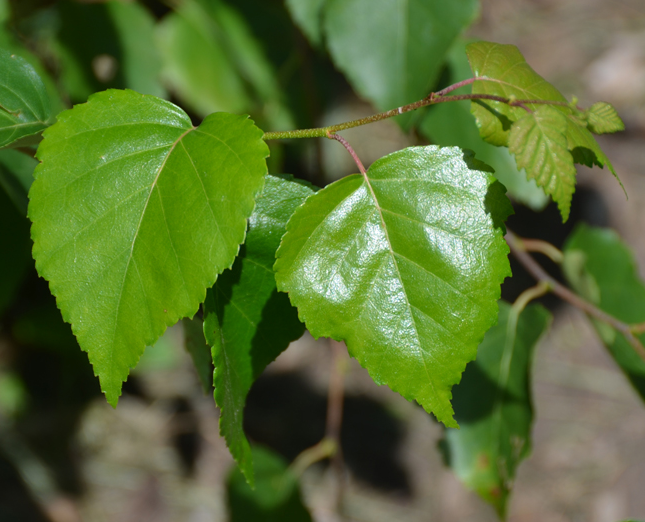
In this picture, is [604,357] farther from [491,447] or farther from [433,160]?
[433,160]

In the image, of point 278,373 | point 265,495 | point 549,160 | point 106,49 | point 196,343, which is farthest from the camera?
point 278,373

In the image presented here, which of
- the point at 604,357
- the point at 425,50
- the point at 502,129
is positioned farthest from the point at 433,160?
the point at 604,357

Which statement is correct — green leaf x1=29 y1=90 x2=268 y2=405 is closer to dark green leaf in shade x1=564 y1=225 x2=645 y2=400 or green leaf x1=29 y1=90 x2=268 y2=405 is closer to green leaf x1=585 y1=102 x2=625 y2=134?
green leaf x1=585 y1=102 x2=625 y2=134

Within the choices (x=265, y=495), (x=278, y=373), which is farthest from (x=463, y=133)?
(x=278, y=373)

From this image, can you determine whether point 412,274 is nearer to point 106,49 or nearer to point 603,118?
point 603,118

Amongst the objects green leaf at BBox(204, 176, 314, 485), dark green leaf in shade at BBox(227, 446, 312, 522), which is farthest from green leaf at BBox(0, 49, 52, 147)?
dark green leaf in shade at BBox(227, 446, 312, 522)

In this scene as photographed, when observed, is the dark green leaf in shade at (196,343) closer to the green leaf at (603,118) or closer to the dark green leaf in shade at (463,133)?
the green leaf at (603,118)

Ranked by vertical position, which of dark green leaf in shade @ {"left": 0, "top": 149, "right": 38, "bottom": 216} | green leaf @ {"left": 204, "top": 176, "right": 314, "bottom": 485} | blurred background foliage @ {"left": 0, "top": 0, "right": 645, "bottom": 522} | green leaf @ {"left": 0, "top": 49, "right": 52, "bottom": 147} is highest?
green leaf @ {"left": 0, "top": 49, "right": 52, "bottom": 147}
